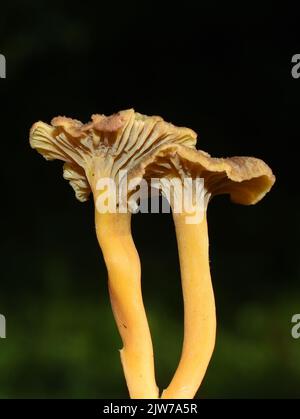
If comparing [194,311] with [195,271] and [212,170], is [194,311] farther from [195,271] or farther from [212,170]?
[212,170]

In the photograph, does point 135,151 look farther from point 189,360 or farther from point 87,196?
point 189,360

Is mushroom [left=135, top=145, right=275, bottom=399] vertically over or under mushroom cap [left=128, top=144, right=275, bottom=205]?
under

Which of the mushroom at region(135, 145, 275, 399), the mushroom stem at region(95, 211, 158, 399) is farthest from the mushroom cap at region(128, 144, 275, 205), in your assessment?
the mushroom stem at region(95, 211, 158, 399)

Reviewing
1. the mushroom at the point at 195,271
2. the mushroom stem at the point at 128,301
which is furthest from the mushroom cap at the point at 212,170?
the mushroom stem at the point at 128,301

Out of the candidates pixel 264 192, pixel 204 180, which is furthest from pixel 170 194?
pixel 264 192

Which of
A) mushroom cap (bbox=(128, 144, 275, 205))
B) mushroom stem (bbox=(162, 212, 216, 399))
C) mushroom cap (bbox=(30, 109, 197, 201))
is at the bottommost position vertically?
mushroom stem (bbox=(162, 212, 216, 399))

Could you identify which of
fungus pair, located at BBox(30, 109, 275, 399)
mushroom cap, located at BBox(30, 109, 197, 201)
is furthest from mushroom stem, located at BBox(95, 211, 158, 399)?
mushroom cap, located at BBox(30, 109, 197, 201)

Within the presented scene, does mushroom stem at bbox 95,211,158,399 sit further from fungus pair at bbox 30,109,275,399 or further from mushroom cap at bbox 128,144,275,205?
mushroom cap at bbox 128,144,275,205
